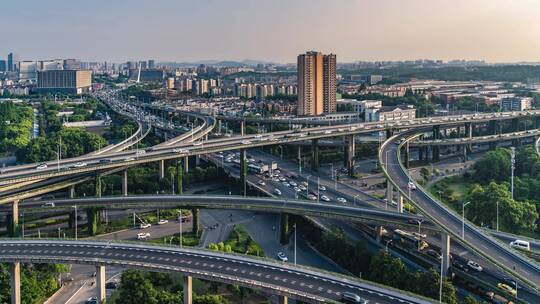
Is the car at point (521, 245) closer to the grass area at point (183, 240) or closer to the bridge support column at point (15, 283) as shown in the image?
the grass area at point (183, 240)

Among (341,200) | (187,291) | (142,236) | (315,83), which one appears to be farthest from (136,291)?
(315,83)

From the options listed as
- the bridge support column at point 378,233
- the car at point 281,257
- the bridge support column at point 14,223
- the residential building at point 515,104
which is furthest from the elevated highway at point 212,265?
the residential building at point 515,104

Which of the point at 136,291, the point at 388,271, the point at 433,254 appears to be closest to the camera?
the point at 136,291

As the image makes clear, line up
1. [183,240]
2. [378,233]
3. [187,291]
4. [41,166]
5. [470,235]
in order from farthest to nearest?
[41,166] < [183,240] < [378,233] < [470,235] < [187,291]

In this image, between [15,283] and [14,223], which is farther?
[14,223]

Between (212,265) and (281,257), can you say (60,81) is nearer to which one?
(281,257)
